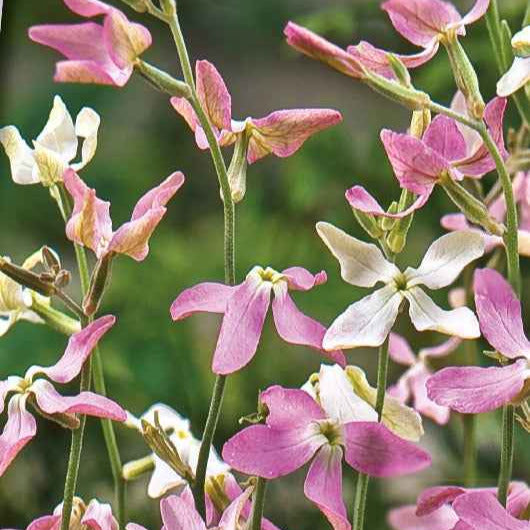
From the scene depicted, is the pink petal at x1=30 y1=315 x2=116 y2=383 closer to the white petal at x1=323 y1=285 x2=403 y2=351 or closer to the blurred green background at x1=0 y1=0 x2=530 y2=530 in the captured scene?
the white petal at x1=323 y1=285 x2=403 y2=351

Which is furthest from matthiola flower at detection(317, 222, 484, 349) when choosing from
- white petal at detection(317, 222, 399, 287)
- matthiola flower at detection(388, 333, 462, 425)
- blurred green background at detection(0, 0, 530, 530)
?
blurred green background at detection(0, 0, 530, 530)

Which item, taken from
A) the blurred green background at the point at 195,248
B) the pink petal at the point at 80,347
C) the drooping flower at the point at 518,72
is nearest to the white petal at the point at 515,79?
the drooping flower at the point at 518,72

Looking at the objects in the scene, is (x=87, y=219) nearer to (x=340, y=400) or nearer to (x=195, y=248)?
(x=340, y=400)

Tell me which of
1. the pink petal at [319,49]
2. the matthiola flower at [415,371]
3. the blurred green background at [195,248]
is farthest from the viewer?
the blurred green background at [195,248]

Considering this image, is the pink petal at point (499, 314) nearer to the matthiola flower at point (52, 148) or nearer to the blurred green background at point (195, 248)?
the matthiola flower at point (52, 148)

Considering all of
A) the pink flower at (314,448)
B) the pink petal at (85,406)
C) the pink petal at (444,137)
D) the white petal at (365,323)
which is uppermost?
the pink petal at (444,137)

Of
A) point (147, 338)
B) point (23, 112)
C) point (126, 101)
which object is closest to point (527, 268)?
point (147, 338)
